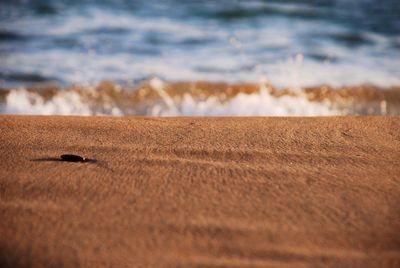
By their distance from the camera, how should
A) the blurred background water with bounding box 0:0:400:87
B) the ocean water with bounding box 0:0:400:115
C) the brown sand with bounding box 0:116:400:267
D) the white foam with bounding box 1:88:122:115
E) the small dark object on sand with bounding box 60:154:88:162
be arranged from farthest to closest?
the blurred background water with bounding box 0:0:400:87 < the ocean water with bounding box 0:0:400:115 < the white foam with bounding box 1:88:122:115 < the small dark object on sand with bounding box 60:154:88:162 < the brown sand with bounding box 0:116:400:267

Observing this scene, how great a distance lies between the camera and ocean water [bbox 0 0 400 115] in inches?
118

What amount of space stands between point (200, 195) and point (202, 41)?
11.3 ft

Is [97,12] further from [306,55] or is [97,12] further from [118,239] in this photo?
[118,239]

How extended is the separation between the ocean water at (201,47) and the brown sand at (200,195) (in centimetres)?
101

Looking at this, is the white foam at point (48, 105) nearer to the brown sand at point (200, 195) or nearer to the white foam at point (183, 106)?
the white foam at point (183, 106)

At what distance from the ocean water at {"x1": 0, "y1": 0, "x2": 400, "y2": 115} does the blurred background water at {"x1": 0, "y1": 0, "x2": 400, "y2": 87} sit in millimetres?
10

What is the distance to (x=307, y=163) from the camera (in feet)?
4.26

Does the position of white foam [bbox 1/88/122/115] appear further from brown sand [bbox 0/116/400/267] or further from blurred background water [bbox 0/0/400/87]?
brown sand [bbox 0/116/400/267]

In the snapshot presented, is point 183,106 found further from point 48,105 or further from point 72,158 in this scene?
point 72,158

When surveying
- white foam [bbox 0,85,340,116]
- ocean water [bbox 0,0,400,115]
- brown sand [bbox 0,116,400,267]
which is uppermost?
ocean water [bbox 0,0,400,115]

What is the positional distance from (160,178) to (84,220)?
0.84ft

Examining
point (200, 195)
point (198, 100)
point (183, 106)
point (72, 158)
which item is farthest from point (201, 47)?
point (200, 195)

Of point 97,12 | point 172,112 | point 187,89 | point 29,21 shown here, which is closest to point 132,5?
point 97,12

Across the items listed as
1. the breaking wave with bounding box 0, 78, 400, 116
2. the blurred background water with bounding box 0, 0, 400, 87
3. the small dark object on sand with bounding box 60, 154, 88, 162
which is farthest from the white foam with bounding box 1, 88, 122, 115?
the small dark object on sand with bounding box 60, 154, 88, 162
